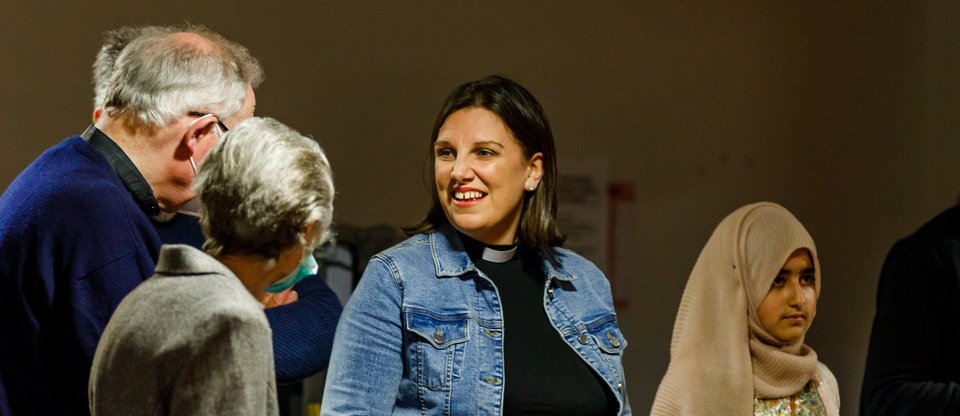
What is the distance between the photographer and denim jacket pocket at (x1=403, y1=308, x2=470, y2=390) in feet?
7.69

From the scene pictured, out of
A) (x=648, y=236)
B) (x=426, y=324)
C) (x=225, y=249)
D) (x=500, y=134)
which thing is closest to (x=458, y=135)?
(x=500, y=134)

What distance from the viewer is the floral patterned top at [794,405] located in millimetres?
3023

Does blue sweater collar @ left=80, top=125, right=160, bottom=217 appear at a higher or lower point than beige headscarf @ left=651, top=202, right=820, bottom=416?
higher

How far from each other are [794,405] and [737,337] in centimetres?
24

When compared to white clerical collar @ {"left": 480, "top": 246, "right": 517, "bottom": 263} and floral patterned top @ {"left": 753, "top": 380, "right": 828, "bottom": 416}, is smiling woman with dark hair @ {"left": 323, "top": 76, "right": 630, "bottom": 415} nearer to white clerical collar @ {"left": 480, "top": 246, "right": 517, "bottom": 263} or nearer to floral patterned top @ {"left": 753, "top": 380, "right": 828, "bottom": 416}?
white clerical collar @ {"left": 480, "top": 246, "right": 517, "bottom": 263}

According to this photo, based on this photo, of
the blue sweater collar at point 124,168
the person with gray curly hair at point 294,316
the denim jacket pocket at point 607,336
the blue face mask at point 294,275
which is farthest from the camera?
the denim jacket pocket at point 607,336

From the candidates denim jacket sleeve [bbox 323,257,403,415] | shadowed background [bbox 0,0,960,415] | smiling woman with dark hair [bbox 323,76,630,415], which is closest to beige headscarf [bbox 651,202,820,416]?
smiling woman with dark hair [bbox 323,76,630,415]

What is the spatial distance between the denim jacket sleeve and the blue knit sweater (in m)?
0.50

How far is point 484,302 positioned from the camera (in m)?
2.48

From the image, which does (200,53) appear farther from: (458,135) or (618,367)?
(618,367)

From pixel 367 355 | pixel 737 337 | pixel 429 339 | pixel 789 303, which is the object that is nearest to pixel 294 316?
pixel 367 355

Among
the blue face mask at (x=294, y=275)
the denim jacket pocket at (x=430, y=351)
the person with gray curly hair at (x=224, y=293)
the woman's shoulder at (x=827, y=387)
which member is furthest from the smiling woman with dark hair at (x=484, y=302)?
the woman's shoulder at (x=827, y=387)

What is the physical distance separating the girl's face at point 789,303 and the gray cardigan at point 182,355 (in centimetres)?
182

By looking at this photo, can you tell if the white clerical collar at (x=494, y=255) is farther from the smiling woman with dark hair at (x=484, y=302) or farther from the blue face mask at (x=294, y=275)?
the blue face mask at (x=294, y=275)
